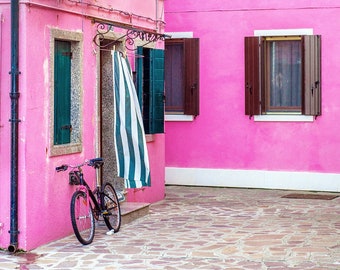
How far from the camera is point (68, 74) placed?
1190cm

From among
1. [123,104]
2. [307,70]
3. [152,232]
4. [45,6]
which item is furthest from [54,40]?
[307,70]

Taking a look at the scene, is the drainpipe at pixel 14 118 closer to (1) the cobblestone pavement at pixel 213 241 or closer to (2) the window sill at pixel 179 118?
(1) the cobblestone pavement at pixel 213 241

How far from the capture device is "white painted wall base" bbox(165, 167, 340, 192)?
17.1m

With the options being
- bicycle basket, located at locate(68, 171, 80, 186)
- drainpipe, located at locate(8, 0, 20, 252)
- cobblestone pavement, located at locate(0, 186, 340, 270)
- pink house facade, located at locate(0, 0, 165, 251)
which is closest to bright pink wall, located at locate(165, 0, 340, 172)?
cobblestone pavement, located at locate(0, 186, 340, 270)

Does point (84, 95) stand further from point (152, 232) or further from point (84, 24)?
point (152, 232)

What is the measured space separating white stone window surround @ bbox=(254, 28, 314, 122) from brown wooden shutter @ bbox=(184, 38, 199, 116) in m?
1.25

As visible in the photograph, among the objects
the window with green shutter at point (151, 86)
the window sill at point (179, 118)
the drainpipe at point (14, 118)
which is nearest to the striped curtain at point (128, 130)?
the window with green shutter at point (151, 86)

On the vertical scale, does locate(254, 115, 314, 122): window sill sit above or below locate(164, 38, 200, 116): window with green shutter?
below

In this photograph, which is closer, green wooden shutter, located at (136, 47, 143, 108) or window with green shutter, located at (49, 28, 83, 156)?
window with green shutter, located at (49, 28, 83, 156)

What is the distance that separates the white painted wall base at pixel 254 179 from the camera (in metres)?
17.1

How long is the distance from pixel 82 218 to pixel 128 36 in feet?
11.9

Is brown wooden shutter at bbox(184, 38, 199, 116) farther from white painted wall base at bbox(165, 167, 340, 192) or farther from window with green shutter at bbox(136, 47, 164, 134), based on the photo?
window with green shutter at bbox(136, 47, 164, 134)

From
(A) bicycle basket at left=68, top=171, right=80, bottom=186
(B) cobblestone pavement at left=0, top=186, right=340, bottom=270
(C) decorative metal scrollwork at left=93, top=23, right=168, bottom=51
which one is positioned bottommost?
(B) cobblestone pavement at left=0, top=186, right=340, bottom=270

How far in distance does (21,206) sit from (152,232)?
216cm
